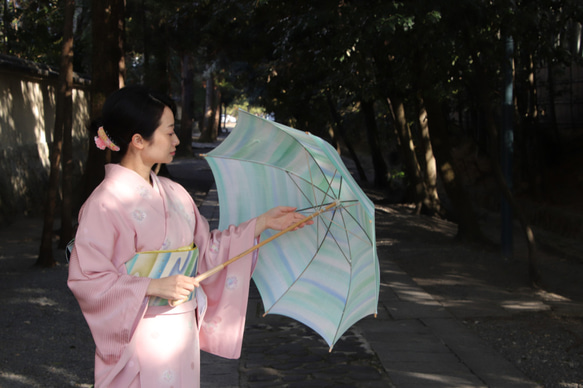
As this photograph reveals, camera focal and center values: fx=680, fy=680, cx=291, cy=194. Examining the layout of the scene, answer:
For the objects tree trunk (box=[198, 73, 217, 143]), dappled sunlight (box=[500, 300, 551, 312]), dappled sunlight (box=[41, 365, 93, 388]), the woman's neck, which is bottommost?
dappled sunlight (box=[41, 365, 93, 388])

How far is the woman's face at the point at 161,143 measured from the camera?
2.54m

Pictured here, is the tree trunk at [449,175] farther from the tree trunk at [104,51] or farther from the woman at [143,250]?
the woman at [143,250]

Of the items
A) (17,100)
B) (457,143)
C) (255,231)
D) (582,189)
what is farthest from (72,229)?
(457,143)

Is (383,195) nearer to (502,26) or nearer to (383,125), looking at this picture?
(383,125)

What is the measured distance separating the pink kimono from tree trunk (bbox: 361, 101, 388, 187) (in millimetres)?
14825

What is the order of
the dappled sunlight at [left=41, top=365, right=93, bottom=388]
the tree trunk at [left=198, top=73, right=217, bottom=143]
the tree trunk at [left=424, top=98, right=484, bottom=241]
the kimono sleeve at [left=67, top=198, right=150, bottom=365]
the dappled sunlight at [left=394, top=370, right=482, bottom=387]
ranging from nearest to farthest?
the kimono sleeve at [left=67, top=198, right=150, bottom=365] → the dappled sunlight at [left=394, top=370, right=482, bottom=387] → the dappled sunlight at [left=41, top=365, right=93, bottom=388] → the tree trunk at [left=424, top=98, right=484, bottom=241] → the tree trunk at [left=198, top=73, right=217, bottom=143]

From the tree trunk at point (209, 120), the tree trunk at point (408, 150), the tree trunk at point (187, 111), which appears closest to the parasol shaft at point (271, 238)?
the tree trunk at point (408, 150)

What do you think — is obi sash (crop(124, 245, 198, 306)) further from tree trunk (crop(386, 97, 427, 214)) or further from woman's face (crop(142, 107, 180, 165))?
tree trunk (crop(386, 97, 427, 214))

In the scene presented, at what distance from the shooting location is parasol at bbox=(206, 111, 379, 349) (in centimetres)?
286

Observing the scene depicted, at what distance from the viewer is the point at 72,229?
30.7 feet

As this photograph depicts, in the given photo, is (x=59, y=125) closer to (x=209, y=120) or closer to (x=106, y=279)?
(x=106, y=279)

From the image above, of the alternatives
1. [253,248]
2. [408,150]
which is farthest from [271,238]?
[408,150]

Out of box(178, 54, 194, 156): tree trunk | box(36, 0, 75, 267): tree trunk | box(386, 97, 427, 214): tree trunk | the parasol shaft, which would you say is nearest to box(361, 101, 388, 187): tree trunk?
box(386, 97, 427, 214): tree trunk

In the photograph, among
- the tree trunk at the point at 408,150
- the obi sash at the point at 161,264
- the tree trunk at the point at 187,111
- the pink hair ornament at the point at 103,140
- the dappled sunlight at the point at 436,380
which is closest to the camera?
the obi sash at the point at 161,264
